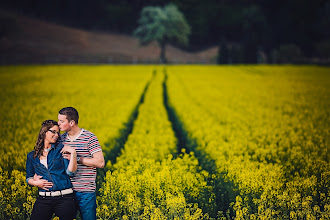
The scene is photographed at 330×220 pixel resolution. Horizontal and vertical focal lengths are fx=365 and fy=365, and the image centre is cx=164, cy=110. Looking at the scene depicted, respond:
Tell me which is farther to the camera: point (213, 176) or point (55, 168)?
point (213, 176)

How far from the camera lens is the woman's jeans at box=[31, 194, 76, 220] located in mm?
4816

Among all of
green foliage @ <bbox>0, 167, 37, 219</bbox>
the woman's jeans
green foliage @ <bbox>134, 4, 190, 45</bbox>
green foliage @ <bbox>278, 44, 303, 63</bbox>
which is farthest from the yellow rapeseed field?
green foliage @ <bbox>278, 44, 303, 63</bbox>

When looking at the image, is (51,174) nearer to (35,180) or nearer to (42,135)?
(35,180)

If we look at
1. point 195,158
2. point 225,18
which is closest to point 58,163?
point 195,158

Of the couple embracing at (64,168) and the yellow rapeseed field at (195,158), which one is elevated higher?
the couple embracing at (64,168)

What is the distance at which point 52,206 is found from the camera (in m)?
4.88

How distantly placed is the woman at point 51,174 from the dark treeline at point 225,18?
9049cm

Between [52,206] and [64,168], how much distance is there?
1.70ft

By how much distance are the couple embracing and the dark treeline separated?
90226 millimetres

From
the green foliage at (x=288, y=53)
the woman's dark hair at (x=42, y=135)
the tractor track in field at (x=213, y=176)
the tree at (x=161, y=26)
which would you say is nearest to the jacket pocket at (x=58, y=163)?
the woman's dark hair at (x=42, y=135)

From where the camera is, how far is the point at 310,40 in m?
96.9

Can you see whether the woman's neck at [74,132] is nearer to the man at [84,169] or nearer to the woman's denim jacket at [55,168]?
the man at [84,169]

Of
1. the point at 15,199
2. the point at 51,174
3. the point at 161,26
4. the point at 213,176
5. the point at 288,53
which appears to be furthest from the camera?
the point at 288,53

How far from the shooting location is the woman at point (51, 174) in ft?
15.8
